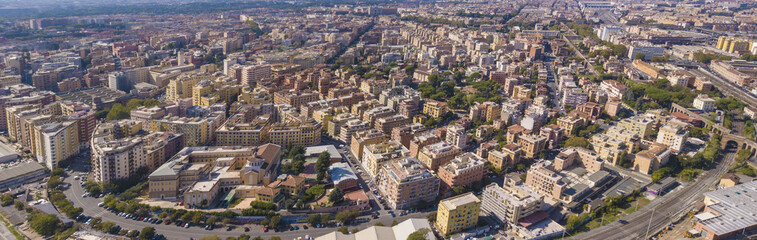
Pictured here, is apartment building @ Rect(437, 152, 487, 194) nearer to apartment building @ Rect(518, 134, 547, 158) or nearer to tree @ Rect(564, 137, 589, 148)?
apartment building @ Rect(518, 134, 547, 158)

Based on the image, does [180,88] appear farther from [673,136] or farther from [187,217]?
[673,136]

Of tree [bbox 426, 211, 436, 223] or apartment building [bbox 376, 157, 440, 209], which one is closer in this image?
tree [bbox 426, 211, 436, 223]

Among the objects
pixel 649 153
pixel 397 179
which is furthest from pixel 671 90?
pixel 397 179

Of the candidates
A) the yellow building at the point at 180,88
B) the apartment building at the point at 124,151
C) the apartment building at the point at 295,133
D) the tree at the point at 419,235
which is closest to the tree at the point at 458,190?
the tree at the point at 419,235

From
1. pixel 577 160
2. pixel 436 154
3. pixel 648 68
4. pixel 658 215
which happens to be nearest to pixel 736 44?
pixel 648 68

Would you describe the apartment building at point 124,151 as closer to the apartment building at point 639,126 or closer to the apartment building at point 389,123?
the apartment building at point 389,123

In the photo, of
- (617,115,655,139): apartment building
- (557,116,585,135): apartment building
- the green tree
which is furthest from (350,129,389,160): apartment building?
the green tree

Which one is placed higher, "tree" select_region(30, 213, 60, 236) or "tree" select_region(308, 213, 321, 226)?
"tree" select_region(308, 213, 321, 226)
